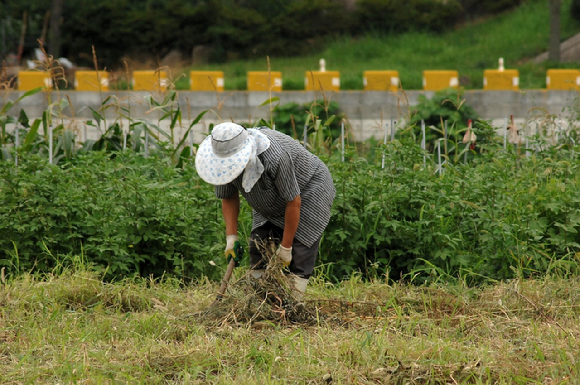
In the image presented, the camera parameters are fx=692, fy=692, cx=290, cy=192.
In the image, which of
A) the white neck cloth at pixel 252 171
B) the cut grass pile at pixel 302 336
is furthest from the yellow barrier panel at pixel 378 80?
the white neck cloth at pixel 252 171

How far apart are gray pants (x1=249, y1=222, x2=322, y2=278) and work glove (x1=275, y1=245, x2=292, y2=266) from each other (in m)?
0.12

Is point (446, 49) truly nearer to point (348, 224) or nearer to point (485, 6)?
point (485, 6)

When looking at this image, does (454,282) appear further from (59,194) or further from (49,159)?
(49,159)

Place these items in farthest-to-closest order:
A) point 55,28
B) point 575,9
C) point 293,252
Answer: point 575,9
point 55,28
point 293,252

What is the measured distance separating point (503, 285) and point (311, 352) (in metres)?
1.39

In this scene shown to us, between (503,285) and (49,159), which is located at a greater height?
(49,159)

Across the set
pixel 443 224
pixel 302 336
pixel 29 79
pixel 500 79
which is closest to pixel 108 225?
pixel 302 336

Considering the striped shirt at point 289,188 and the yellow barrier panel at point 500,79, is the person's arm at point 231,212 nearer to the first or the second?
the striped shirt at point 289,188

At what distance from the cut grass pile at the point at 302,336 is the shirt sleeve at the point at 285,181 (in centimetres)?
63

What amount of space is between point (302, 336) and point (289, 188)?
27.6 inches

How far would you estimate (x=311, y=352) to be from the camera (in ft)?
9.84

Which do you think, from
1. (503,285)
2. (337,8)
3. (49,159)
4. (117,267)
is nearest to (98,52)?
(337,8)

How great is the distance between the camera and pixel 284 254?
3451 millimetres

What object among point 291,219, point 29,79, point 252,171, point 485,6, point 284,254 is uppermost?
point 485,6
